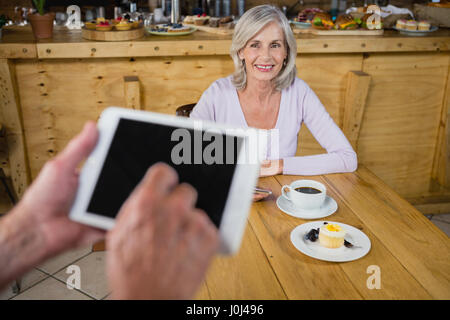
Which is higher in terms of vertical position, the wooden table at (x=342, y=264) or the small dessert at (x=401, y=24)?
the small dessert at (x=401, y=24)

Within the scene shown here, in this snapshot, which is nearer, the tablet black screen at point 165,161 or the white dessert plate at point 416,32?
the tablet black screen at point 165,161

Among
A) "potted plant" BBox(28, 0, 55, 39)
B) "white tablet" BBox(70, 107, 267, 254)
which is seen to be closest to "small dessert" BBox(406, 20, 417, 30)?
"potted plant" BBox(28, 0, 55, 39)

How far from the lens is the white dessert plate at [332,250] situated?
1.10m

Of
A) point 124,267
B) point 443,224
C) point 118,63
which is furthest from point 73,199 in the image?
point 443,224

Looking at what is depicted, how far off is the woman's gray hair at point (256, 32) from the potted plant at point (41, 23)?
3.63ft

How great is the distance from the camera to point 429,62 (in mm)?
2873

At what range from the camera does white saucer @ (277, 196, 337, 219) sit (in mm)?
1299

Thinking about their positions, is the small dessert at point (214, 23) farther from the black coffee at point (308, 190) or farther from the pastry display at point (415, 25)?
the black coffee at point (308, 190)

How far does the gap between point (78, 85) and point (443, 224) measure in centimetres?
257

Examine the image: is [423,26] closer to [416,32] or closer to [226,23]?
[416,32]

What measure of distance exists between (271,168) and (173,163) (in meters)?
0.96

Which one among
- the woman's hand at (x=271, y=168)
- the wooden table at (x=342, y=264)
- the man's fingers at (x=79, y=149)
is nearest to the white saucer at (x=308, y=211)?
the wooden table at (x=342, y=264)

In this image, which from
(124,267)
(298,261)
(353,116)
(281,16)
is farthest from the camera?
(353,116)

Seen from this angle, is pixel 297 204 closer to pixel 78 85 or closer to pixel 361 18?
pixel 78 85
